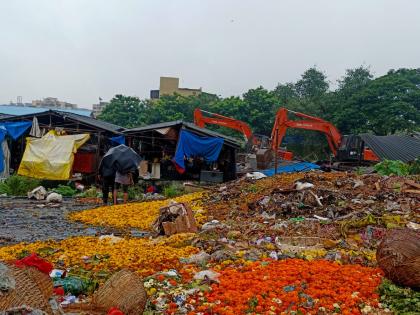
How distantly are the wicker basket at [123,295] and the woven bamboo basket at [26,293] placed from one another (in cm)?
58

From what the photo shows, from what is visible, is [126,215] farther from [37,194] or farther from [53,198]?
[37,194]

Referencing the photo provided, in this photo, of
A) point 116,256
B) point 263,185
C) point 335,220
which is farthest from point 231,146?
point 116,256

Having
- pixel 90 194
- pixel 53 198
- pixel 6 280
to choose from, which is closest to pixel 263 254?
pixel 6 280

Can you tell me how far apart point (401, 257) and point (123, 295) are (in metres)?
3.12

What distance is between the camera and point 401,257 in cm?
537

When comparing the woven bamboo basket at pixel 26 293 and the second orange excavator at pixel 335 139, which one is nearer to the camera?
the woven bamboo basket at pixel 26 293

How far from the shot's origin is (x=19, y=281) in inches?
152

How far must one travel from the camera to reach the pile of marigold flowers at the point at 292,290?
4766 mm

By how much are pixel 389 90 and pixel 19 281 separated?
34.7 m

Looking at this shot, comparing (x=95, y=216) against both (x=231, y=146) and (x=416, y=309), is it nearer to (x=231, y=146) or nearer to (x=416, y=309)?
(x=416, y=309)

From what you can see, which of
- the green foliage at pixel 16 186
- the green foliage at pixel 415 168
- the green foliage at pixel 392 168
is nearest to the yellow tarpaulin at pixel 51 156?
the green foliage at pixel 16 186

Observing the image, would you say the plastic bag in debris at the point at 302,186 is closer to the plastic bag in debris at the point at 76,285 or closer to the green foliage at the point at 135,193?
the green foliage at the point at 135,193

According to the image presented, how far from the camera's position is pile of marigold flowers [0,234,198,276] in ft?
21.3

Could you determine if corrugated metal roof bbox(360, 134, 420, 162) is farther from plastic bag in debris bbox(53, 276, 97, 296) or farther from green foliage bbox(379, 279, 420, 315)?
plastic bag in debris bbox(53, 276, 97, 296)
